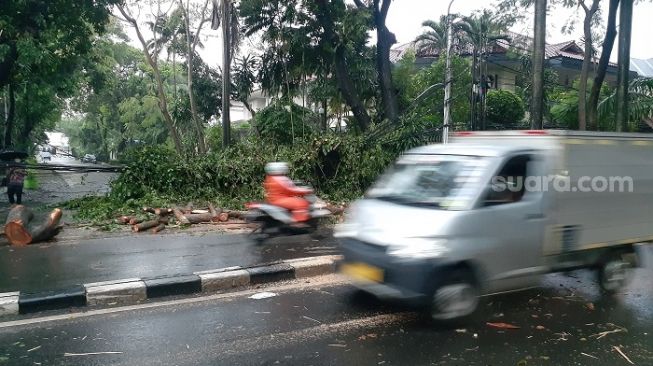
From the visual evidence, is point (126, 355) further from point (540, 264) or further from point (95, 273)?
point (540, 264)

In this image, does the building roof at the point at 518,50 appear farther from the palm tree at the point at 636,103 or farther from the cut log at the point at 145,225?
the cut log at the point at 145,225

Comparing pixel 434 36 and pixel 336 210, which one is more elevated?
pixel 434 36

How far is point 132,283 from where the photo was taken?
5.71 metres

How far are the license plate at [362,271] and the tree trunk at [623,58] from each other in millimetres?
10730

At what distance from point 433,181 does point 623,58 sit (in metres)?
9.93

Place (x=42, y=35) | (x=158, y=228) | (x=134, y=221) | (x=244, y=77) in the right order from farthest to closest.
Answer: (x=244, y=77)
(x=42, y=35)
(x=134, y=221)
(x=158, y=228)

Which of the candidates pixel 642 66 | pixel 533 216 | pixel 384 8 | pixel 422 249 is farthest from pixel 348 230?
pixel 642 66

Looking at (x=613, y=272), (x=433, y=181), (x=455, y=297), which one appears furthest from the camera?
(x=613, y=272)

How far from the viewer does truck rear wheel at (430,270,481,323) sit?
454 cm

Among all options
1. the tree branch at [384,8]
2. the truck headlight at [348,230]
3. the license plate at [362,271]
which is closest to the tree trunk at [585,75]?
the tree branch at [384,8]

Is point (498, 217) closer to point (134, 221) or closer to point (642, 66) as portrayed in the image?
point (134, 221)

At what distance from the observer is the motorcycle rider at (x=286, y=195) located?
8500 millimetres

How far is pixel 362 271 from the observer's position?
4773 millimetres

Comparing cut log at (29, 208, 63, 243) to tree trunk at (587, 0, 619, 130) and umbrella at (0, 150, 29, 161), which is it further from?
tree trunk at (587, 0, 619, 130)
